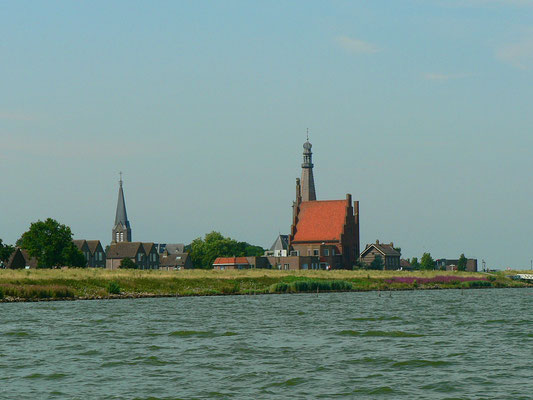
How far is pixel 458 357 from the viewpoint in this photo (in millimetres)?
26297

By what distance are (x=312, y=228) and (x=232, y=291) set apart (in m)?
60.5

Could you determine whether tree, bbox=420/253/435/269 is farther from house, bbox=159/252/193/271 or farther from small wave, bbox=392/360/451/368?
small wave, bbox=392/360/451/368

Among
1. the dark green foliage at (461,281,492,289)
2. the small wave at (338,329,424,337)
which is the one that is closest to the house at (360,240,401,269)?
the dark green foliage at (461,281,492,289)

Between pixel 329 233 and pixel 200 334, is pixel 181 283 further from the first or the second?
pixel 329 233

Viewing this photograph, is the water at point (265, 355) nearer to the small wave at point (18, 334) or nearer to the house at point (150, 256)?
the small wave at point (18, 334)

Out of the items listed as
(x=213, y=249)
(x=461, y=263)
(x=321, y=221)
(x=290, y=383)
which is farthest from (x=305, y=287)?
(x=461, y=263)

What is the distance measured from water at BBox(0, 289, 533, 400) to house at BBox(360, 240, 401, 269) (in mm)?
98976

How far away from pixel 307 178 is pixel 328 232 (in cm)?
3392

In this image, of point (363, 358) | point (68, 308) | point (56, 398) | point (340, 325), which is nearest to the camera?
point (56, 398)

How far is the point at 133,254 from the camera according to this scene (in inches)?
6093

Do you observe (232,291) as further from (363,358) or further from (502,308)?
(363,358)

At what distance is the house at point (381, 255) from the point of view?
14650cm

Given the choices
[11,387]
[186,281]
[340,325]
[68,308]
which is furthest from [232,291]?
[11,387]

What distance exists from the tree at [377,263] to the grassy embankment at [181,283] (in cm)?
3894
